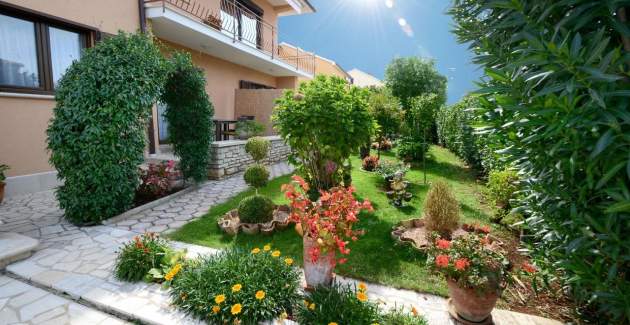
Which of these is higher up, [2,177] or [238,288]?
[2,177]

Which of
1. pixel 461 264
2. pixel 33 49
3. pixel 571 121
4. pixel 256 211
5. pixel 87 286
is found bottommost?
pixel 87 286

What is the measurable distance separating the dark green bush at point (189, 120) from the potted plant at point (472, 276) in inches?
252

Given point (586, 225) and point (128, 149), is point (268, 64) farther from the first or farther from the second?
point (586, 225)

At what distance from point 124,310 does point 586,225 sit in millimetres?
3846

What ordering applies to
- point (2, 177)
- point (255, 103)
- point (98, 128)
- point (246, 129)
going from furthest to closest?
point (255, 103), point (246, 129), point (2, 177), point (98, 128)

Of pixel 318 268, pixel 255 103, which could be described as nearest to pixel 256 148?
pixel 255 103

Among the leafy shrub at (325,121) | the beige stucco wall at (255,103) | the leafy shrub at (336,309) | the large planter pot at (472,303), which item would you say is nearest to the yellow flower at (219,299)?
the leafy shrub at (336,309)

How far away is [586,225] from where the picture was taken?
1.92 m

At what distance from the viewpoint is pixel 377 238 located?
444cm

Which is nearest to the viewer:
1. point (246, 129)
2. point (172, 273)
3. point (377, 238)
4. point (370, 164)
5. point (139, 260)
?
point (172, 273)

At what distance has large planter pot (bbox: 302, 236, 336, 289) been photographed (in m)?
2.80

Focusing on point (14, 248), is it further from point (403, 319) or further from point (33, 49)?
point (33, 49)

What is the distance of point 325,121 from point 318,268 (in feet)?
10.2

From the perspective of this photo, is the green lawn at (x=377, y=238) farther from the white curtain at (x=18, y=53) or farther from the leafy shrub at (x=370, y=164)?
the white curtain at (x=18, y=53)
